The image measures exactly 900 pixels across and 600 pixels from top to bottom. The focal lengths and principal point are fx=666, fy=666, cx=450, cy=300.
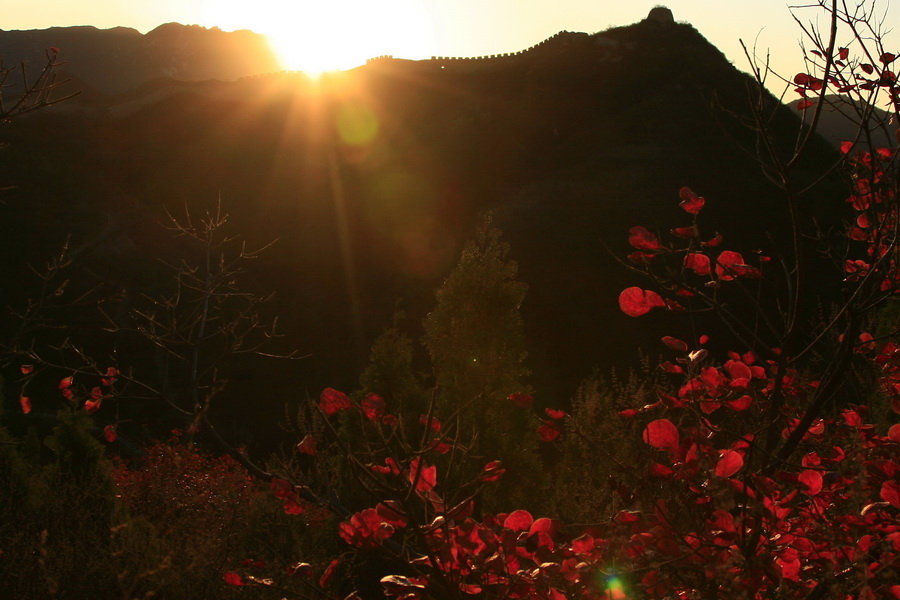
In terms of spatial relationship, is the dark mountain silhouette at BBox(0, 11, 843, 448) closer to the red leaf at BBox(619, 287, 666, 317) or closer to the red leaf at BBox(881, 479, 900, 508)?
the red leaf at BBox(619, 287, 666, 317)

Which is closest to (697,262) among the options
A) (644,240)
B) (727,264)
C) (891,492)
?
(727,264)

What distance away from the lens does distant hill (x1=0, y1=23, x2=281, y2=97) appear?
5673cm

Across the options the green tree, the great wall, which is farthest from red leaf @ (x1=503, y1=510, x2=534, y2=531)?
the great wall

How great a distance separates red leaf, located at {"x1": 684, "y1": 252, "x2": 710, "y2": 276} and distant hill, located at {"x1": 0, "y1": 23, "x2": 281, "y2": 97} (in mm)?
60143

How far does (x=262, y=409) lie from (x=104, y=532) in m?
9.11

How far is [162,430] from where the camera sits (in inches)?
571

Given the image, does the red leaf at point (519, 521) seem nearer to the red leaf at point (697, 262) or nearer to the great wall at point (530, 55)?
the red leaf at point (697, 262)

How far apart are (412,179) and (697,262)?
2621cm

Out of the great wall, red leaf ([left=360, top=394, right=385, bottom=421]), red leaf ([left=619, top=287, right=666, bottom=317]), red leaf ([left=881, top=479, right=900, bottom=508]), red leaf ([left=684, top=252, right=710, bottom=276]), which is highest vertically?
the great wall

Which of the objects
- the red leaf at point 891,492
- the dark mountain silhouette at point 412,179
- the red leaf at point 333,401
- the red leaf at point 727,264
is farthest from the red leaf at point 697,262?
the dark mountain silhouette at point 412,179

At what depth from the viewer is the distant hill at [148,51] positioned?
5673 cm

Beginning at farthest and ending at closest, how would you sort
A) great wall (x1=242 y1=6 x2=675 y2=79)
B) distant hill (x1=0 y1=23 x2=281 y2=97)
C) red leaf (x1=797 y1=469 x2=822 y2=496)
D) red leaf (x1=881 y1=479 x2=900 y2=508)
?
distant hill (x1=0 y1=23 x2=281 y2=97)
great wall (x1=242 y1=6 x2=675 y2=79)
red leaf (x1=797 y1=469 x2=822 y2=496)
red leaf (x1=881 y1=479 x2=900 y2=508)

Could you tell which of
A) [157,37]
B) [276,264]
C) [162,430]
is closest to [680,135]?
[276,264]

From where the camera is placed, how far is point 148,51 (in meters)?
59.5
